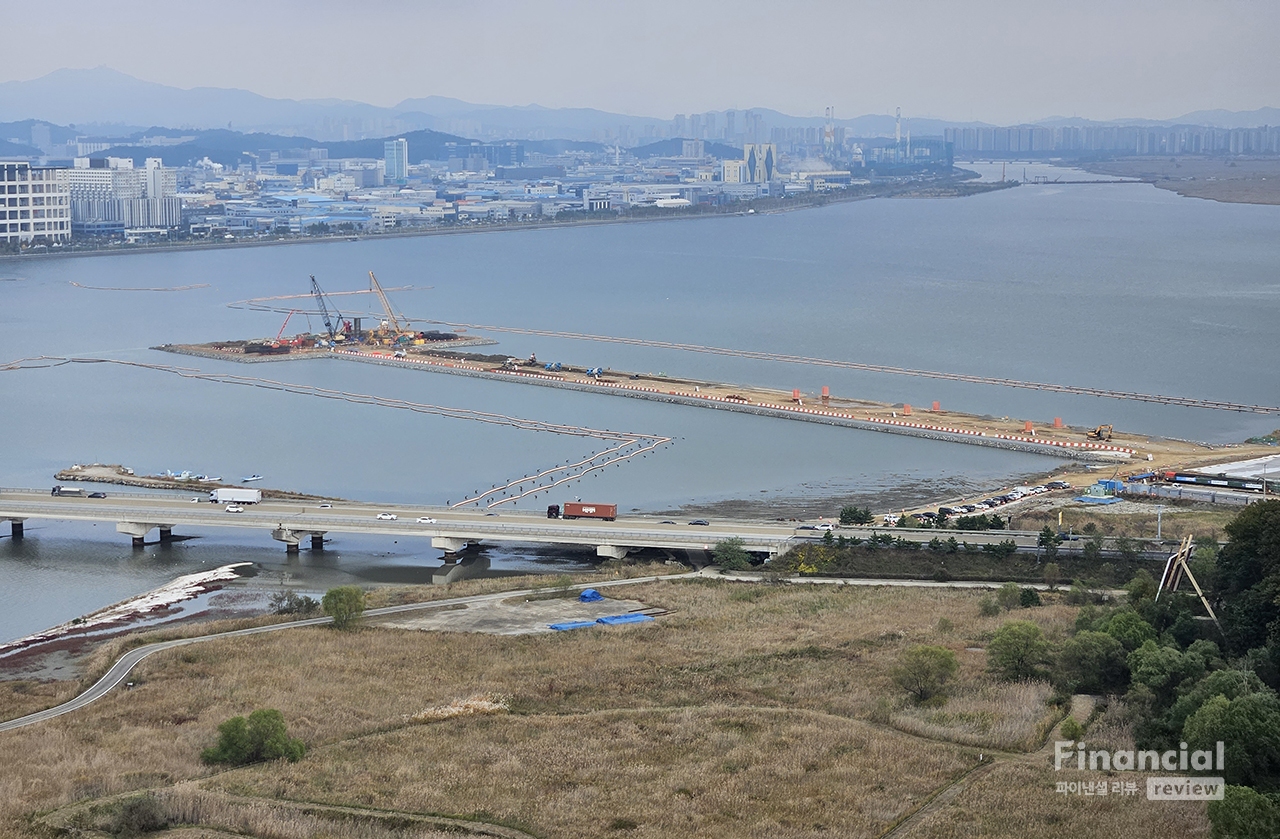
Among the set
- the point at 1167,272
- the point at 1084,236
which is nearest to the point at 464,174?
the point at 1084,236

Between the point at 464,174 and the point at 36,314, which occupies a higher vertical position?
the point at 464,174

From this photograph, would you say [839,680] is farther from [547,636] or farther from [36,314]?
[36,314]

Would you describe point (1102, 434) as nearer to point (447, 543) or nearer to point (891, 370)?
point (891, 370)

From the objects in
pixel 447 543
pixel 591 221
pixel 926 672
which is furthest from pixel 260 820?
pixel 591 221

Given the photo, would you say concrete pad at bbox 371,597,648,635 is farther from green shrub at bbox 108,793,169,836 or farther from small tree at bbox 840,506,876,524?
green shrub at bbox 108,793,169,836

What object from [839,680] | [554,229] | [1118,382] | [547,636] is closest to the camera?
[839,680]
